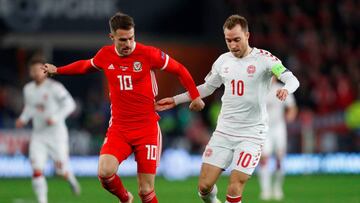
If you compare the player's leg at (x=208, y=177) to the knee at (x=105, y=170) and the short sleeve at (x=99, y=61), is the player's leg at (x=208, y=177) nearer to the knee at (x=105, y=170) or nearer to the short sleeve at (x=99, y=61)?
the knee at (x=105, y=170)

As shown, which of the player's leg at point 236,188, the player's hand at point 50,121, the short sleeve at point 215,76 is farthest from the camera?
the player's hand at point 50,121

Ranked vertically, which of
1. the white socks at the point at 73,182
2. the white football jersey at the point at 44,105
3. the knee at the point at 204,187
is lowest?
the white socks at the point at 73,182

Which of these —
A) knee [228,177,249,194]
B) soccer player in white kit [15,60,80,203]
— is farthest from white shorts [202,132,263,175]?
soccer player in white kit [15,60,80,203]

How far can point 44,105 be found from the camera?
16.6 metres

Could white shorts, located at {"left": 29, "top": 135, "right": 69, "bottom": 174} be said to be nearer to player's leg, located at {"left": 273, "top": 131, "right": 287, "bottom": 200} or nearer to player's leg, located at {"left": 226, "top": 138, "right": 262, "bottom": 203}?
player's leg, located at {"left": 273, "top": 131, "right": 287, "bottom": 200}

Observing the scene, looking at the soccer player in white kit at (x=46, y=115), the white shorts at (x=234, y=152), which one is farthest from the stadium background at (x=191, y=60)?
the white shorts at (x=234, y=152)

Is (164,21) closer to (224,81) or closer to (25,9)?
(25,9)

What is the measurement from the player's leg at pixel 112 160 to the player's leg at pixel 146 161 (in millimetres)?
155

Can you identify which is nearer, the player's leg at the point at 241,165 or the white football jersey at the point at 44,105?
the player's leg at the point at 241,165

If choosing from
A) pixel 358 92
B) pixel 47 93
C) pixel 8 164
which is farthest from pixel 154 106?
pixel 358 92

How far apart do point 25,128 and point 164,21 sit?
774 centimetres

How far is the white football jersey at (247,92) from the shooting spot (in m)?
11.4

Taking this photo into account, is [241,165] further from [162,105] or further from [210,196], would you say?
[162,105]

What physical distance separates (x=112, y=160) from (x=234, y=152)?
4.67 ft
